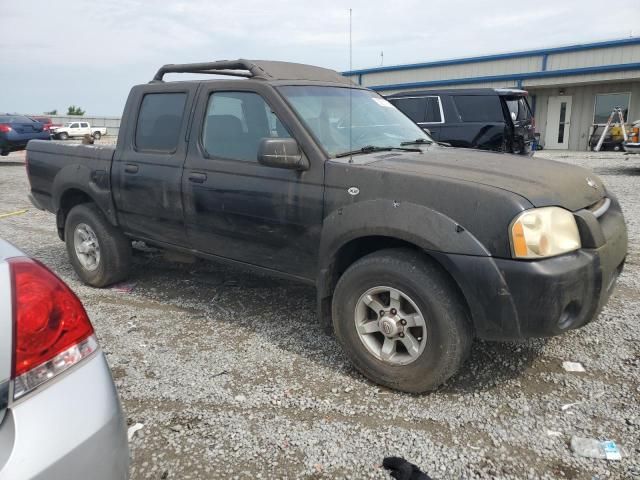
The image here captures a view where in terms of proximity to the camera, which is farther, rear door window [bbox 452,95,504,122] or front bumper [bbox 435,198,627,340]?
rear door window [bbox 452,95,504,122]

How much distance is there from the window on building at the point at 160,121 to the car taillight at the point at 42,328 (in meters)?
2.66

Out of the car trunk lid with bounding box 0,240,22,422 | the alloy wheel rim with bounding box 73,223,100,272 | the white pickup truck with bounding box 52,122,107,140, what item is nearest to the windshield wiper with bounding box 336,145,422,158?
the car trunk lid with bounding box 0,240,22,422

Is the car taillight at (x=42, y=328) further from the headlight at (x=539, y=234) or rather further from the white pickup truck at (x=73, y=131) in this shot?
the white pickup truck at (x=73, y=131)

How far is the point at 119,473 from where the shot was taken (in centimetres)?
149

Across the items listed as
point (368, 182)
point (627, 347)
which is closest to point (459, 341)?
point (368, 182)

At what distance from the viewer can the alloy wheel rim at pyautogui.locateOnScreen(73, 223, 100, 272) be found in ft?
15.8

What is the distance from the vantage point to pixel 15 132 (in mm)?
16156

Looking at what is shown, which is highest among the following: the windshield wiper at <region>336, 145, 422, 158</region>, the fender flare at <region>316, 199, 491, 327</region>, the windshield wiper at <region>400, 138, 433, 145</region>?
the windshield wiper at <region>400, 138, 433, 145</region>

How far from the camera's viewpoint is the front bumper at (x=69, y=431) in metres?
1.25

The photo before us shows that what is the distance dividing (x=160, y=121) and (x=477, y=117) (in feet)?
22.4

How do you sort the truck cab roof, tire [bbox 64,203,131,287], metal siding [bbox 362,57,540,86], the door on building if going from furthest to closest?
metal siding [bbox 362,57,540,86] → the door on building → tire [bbox 64,203,131,287] → the truck cab roof

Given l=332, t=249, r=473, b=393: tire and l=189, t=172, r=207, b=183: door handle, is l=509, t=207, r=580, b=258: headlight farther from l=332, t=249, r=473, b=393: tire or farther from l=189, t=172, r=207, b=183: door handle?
l=189, t=172, r=207, b=183: door handle

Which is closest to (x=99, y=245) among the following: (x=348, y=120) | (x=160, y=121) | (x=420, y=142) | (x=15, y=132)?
(x=160, y=121)

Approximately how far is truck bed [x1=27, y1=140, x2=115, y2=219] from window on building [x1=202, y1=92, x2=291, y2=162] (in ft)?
4.16
